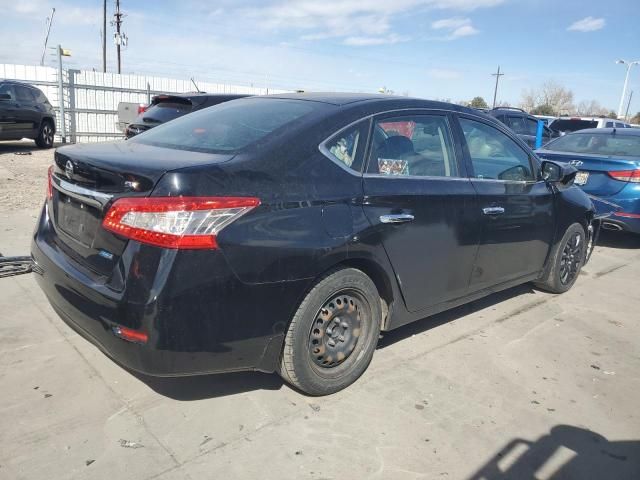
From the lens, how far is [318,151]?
289 centimetres

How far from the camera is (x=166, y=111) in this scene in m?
9.10

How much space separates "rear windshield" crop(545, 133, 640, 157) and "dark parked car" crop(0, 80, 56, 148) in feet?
39.5

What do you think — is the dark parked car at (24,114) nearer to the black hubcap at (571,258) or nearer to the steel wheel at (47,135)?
the steel wheel at (47,135)

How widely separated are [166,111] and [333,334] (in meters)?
7.15

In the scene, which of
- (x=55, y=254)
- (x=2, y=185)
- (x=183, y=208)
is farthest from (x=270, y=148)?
(x=2, y=185)

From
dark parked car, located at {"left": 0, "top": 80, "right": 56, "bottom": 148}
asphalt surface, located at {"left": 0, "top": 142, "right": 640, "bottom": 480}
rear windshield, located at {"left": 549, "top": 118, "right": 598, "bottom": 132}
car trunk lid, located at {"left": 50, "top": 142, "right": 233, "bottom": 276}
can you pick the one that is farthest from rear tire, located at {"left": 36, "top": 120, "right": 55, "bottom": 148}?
rear windshield, located at {"left": 549, "top": 118, "right": 598, "bottom": 132}

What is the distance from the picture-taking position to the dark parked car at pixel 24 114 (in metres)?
12.9

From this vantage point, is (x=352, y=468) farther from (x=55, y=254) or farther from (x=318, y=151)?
(x=55, y=254)

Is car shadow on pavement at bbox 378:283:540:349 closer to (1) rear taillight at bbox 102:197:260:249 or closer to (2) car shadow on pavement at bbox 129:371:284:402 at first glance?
(2) car shadow on pavement at bbox 129:371:284:402

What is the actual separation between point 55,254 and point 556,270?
4.17 metres

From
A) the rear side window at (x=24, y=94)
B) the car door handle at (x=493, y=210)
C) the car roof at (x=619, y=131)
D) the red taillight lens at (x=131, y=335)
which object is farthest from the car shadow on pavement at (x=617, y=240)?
the rear side window at (x=24, y=94)

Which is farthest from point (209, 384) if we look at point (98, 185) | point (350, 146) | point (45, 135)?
point (45, 135)

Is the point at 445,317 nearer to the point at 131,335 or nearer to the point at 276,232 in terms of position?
the point at 276,232

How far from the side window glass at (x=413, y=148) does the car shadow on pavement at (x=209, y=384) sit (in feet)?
4.60
